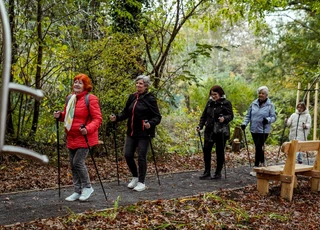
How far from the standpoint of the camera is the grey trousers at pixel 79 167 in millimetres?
6223

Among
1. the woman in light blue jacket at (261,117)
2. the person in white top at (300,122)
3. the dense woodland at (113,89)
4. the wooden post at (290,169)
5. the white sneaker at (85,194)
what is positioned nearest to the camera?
the dense woodland at (113,89)

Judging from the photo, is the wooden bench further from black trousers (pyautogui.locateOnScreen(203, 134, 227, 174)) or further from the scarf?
the scarf

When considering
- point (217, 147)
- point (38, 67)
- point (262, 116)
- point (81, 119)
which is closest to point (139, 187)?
point (81, 119)

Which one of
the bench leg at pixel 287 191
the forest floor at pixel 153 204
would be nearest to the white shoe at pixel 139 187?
the forest floor at pixel 153 204

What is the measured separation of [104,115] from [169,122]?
22.2 ft

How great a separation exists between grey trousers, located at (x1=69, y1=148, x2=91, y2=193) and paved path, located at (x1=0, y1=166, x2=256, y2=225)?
261mm

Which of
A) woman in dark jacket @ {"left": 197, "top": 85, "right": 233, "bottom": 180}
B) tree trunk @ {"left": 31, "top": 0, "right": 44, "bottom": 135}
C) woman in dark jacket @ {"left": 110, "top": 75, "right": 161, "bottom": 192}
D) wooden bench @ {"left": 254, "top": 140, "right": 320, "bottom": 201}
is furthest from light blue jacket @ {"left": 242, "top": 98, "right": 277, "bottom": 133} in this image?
tree trunk @ {"left": 31, "top": 0, "right": 44, "bottom": 135}

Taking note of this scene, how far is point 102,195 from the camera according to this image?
22.6 ft

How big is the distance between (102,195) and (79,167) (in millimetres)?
849

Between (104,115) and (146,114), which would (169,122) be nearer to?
(104,115)

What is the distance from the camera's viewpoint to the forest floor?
18.0ft

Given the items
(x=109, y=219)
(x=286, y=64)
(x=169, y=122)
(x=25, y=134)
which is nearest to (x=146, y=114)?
(x=109, y=219)

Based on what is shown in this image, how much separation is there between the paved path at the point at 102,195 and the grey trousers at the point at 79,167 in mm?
261

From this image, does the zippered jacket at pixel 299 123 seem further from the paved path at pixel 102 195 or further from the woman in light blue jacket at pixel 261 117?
the paved path at pixel 102 195
